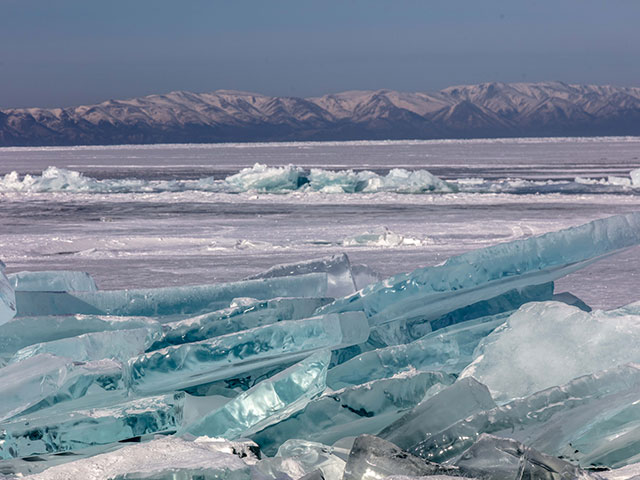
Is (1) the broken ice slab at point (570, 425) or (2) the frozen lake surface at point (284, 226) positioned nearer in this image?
(1) the broken ice slab at point (570, 425)

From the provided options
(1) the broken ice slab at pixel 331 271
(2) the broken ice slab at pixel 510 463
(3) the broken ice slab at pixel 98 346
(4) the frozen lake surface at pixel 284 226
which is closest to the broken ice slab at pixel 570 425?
(2) the broken ice slab at pixel 510 463

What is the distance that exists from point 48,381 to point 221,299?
4.33 ft

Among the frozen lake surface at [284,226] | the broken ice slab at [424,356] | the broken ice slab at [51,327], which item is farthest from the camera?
the frozen lake surface at [284,226]

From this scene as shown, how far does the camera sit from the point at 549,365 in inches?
95.9

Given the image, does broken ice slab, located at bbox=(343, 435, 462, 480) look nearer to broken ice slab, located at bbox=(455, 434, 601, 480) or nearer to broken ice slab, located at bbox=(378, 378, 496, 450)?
broken ice slab, located at bbox=(455, 434, 601, 480)

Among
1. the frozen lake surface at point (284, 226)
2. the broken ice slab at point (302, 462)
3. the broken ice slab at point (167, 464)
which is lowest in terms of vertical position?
the frozen lake surface at point (284, 226)

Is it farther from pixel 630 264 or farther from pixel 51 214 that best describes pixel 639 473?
pixel 51 214

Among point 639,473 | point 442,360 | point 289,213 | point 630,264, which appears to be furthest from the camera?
point 289,213

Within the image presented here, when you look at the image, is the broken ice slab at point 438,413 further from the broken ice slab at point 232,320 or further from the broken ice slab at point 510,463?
the broken ice slab at point 232,320

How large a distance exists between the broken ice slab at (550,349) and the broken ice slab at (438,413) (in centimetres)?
30

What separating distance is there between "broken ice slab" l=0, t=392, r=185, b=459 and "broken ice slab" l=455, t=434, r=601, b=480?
0.84 m

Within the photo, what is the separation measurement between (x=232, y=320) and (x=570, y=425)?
47.3 inches

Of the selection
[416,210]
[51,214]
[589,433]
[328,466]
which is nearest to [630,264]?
[589,433]

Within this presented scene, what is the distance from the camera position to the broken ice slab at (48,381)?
90.8 inches
